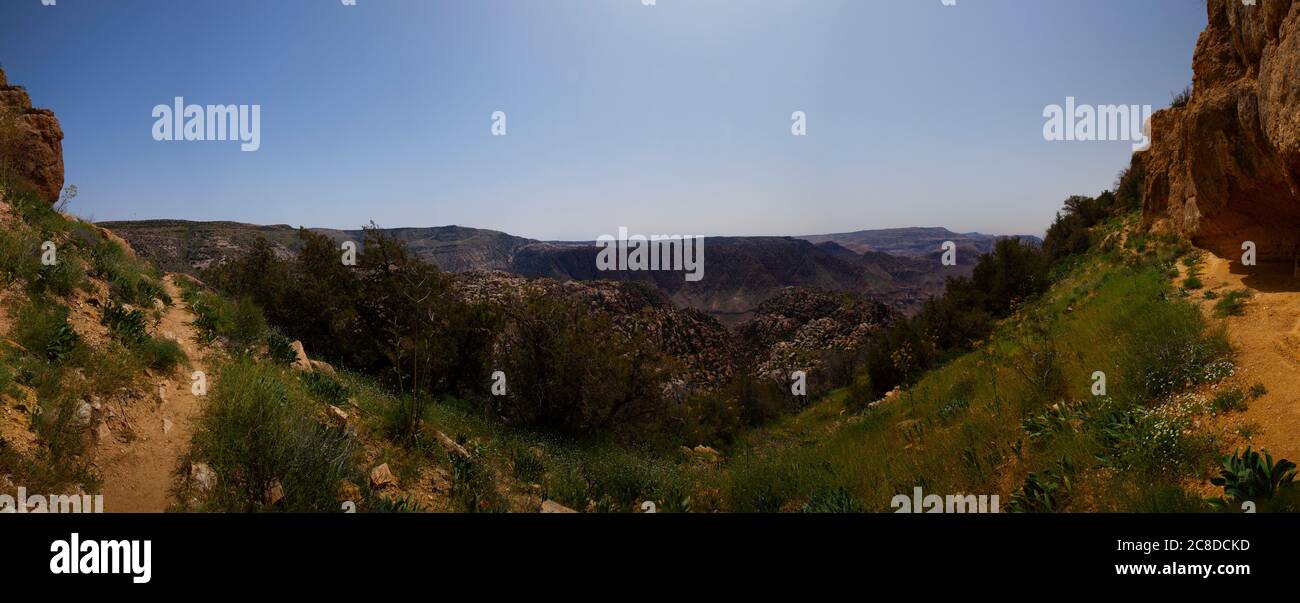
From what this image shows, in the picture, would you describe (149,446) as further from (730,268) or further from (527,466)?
(730,268)

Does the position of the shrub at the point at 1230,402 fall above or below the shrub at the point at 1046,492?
above

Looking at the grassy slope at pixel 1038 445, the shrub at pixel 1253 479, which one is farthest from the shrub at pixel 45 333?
the shrub at pixel 1253 479

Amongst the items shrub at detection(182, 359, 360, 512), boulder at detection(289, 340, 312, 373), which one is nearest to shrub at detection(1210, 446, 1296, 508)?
shrub at detection(182, 359, 360, 512)

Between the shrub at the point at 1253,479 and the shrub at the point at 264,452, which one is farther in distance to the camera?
the shrub at the point at 264,452

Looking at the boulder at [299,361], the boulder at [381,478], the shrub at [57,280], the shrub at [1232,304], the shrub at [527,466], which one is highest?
the shrub at [57,280]

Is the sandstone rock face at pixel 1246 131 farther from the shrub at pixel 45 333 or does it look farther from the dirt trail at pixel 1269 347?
the shrub at pixel 45 333

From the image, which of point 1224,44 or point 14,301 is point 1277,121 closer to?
point 1224,44

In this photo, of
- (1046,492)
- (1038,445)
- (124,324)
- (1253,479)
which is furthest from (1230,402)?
(124,324)
